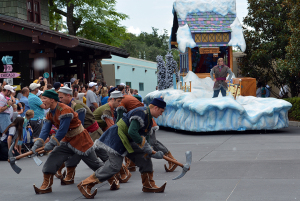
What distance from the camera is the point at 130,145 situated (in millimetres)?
6594

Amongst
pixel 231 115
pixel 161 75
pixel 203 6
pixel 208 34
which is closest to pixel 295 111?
pixel 231 115

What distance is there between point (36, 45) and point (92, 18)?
17923 mm

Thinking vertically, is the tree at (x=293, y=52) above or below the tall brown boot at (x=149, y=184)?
above

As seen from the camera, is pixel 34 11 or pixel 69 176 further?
pixel 34 11

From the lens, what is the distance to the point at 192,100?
1627 centimetres

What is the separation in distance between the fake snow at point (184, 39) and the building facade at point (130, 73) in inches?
628

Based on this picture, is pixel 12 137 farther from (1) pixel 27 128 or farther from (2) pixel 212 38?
(2) pixel 212 38

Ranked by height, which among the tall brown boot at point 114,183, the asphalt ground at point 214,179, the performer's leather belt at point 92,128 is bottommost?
the asphalt ground at point 214,179

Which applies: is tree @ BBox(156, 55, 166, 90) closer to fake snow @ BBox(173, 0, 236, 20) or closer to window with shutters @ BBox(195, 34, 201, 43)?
window with shutters @ BBox(195, 34, 201, 43)

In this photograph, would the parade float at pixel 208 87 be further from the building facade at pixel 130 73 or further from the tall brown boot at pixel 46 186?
the building facade at pixel 130 73

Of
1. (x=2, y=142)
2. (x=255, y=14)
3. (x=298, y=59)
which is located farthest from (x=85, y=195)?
(x=255, y=14)

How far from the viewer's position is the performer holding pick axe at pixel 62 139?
22.0ft

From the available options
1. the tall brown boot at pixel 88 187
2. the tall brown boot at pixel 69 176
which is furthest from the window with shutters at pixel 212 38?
the tall brown boot at pixel 88 187

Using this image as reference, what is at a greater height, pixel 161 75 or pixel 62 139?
pixel 161 75
